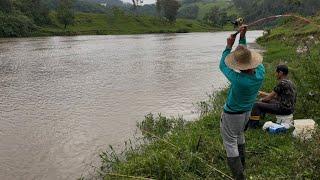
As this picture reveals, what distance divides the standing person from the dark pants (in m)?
3.11

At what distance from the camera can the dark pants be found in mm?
10820

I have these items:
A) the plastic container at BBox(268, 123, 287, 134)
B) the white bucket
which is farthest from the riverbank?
the plastic container at BBox(268, 123, 287, 134)

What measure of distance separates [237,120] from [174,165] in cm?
170

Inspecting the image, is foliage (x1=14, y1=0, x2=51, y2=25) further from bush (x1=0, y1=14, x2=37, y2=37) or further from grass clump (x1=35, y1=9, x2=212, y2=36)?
bush (x1=0, y1=14, x2=37, y2=37)

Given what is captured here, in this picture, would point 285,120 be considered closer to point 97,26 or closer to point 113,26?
point 97,26

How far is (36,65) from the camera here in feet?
114

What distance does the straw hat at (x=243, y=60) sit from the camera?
747 cm

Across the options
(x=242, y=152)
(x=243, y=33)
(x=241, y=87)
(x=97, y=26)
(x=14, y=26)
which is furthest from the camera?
(x=97, y=26)

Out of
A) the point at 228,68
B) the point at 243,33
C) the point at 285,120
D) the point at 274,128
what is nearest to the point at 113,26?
the point at 285,120

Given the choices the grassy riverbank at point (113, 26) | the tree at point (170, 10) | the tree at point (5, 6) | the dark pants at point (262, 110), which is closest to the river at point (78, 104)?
the dark pants at point (262, 110)

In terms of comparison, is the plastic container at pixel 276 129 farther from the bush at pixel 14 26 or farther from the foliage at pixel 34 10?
the foliage at pixel 34 10

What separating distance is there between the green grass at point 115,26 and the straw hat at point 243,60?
9479 centimetres

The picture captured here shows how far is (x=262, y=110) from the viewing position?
36.9 feet

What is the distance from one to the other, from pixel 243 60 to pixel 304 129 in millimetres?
3149
